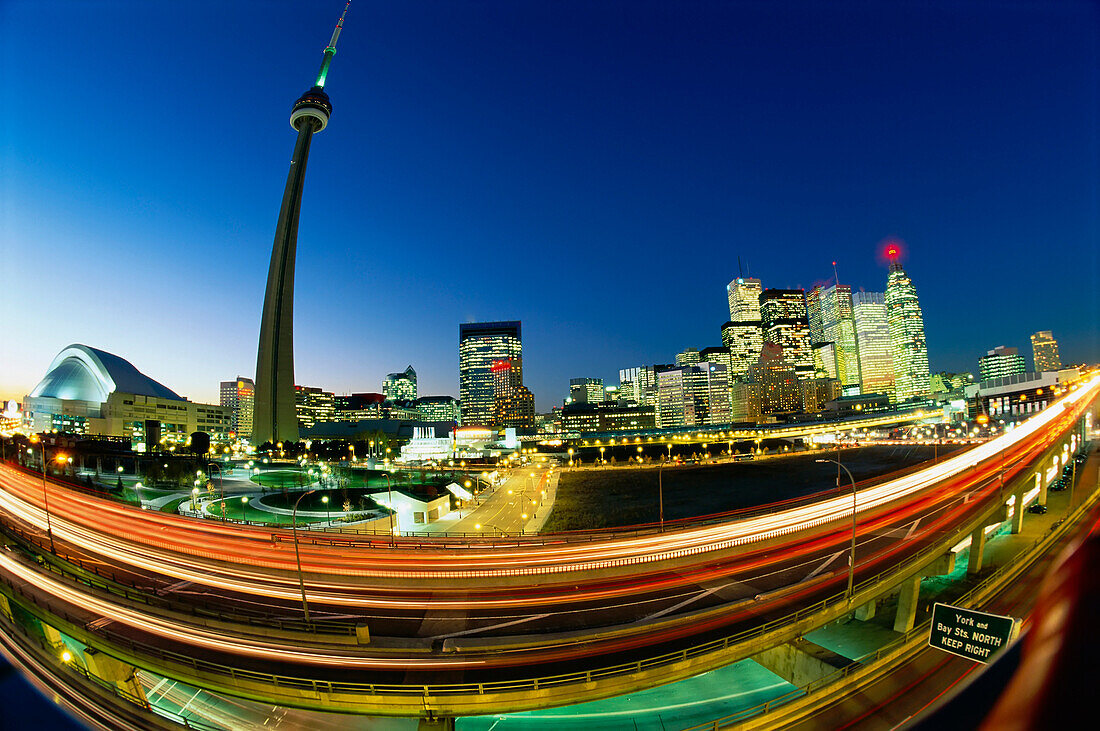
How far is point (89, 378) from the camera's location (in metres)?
143

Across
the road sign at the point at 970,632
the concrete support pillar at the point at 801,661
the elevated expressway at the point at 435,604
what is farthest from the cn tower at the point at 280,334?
the road sign at the point at 970,632

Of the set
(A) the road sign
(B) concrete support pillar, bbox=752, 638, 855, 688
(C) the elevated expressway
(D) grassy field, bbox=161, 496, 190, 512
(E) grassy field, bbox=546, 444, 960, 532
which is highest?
(A) the road sign

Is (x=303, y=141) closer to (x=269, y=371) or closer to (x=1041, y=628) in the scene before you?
(x=269, y=371)

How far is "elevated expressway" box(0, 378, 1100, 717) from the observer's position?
14570 millimetres

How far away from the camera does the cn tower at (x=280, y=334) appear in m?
102

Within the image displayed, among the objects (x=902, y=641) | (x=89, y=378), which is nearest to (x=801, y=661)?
(x=902, y=641)

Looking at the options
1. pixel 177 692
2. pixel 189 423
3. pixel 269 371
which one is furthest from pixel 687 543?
pixel 189 423

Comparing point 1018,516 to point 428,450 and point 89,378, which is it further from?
point 89,378

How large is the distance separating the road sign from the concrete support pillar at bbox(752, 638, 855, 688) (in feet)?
21.0

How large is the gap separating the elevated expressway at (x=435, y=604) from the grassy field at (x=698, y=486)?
27529 mm

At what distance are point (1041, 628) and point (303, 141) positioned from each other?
135818 millimetres

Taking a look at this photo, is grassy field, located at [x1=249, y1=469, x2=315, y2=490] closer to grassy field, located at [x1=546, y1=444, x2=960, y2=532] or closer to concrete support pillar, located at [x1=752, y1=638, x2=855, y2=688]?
grassy field, located at [x1=546, y1=444, x2=960, y2=532]

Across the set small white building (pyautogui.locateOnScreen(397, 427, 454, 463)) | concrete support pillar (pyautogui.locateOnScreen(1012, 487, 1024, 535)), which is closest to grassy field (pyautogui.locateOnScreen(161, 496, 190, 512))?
small white building (pyautogui.locateOnScreen(397, 427, 454, 463))

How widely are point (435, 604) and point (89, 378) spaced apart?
7065 inches
